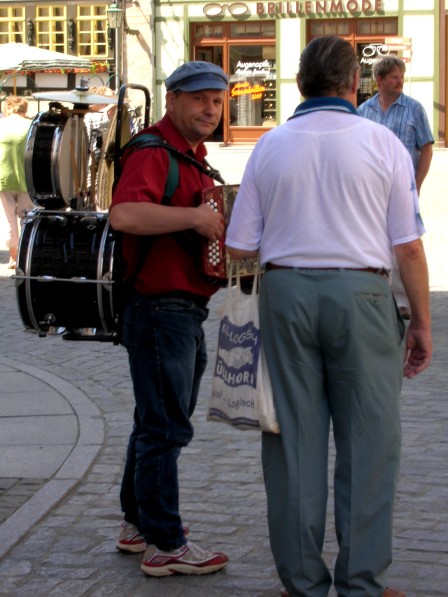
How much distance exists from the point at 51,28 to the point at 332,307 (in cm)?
3321

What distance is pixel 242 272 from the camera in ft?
13.5

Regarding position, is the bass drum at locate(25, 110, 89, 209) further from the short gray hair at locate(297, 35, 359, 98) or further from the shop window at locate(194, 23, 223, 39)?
the shop window at locate(194, 23, 223, 39)

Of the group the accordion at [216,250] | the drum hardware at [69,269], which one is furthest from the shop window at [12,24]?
the accordion at [216,250]

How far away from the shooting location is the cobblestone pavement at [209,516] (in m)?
4.45

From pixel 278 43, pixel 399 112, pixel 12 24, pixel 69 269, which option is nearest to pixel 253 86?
pixel 278 43

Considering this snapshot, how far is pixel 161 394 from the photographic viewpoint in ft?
14.1

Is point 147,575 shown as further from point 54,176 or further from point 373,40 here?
point 373,40

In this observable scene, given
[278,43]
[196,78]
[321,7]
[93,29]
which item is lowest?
[196,78]

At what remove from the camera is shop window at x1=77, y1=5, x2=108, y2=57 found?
116 feet

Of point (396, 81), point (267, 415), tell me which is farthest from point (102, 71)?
point (267, 415)

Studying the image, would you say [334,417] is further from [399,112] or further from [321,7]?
[321,7]

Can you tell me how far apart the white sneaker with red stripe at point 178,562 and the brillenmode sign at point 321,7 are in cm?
2913

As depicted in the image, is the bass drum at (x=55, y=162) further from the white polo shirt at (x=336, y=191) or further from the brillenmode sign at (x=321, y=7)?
the brillenmode sign at (x=321, y=7)

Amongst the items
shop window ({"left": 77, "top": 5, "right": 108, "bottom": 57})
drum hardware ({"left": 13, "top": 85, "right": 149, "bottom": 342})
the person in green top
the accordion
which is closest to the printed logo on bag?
the accordion
